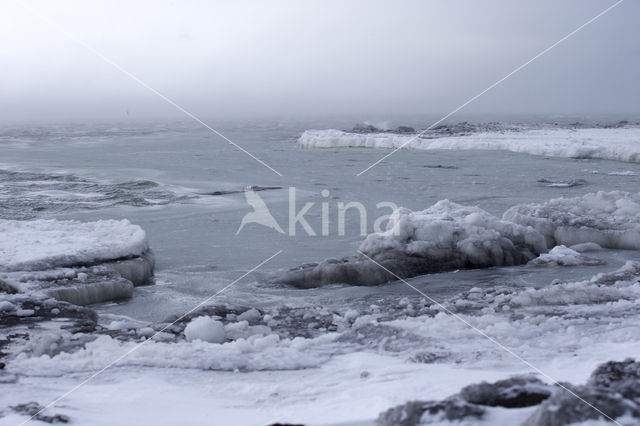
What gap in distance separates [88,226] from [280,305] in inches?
153

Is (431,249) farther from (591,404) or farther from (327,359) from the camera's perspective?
(591,404)

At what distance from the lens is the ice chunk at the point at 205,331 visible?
16.5ft

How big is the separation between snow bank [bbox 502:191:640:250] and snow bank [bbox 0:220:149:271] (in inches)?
229

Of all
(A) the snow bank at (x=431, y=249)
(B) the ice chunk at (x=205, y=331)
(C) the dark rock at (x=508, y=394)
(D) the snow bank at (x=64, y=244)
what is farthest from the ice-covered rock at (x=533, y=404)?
(D) the snow bank at (x=64, y=244)

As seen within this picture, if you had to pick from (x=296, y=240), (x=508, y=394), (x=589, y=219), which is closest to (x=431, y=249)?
(x=296, y=240)

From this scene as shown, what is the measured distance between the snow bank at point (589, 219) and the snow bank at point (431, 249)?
1.99ft

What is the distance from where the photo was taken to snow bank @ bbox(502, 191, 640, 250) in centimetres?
902

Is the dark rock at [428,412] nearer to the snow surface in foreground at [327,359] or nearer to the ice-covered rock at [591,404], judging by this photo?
the snow surface in foreground at [327,359]

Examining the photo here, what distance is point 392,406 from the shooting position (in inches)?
128

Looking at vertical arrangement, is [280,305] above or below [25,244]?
below

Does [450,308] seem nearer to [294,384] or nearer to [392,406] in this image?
[294,384]

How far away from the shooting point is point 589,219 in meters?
9.54

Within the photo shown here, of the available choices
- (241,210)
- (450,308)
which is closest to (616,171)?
(241,210)

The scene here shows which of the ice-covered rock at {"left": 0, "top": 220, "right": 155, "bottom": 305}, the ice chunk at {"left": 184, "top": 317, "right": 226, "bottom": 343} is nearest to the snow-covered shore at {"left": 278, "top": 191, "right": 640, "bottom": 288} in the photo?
the ice-covered rock at {"left": 0, "top": 220, "right": 155, "bottom": 305}
